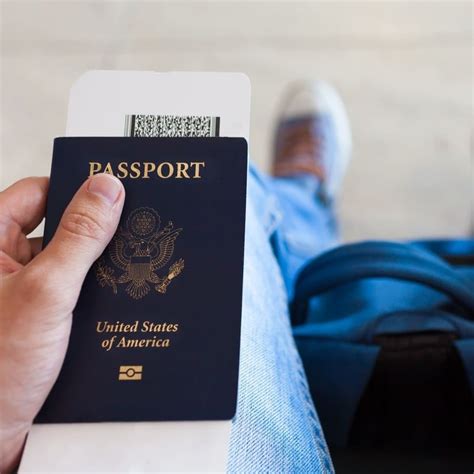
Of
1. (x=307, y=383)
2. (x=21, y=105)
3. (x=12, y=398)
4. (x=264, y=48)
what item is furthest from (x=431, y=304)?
(x=21, y=105)

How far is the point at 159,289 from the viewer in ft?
1.54

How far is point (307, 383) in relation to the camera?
1.99 feet

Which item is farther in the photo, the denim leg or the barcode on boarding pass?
the denim leg

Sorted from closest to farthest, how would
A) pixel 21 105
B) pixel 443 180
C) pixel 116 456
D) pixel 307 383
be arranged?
pixel 116 456, pixel 307 383, pixel 443 180, pixel 21 105

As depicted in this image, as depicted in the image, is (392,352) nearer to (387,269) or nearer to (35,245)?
(387,269)

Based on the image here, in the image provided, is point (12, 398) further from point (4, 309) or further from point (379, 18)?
point (379, 18)

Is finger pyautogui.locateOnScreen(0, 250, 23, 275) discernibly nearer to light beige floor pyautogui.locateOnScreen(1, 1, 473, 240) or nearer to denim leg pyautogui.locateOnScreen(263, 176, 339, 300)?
denim leg pyautogui.locateOnScreen(263, 176, 339, 300)

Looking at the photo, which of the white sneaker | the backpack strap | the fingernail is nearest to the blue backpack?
the backpack strap

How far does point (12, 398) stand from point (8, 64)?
103cm

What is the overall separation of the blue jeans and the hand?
0.51 ft

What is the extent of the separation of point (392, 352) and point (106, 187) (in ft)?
1.02

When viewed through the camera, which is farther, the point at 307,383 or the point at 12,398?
the point at 307,383

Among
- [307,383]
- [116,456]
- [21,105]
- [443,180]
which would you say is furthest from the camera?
[21,105]

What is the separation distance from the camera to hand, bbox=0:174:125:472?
0.43 meters
